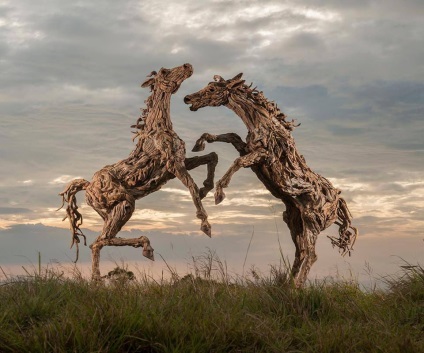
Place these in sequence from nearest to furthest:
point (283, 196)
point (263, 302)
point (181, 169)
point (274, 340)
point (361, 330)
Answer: point (274, 340), point (361, 330), point (263, 302), point (181, 169), point (283, 196)

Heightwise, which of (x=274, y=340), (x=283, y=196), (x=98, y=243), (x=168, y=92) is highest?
(x=168, y=92)

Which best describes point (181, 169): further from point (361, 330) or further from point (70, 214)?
point (361, 330)

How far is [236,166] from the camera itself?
9.55m

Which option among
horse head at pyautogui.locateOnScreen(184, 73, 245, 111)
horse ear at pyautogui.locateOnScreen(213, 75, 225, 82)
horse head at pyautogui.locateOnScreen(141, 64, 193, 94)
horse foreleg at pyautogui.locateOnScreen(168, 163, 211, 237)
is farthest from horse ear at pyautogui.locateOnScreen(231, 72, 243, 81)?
horse foreleg at pyautogui.locateOnScreen(168, 163, 211, 237)

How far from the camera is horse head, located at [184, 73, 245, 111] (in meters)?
10.2

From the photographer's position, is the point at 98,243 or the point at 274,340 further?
the point at 98,243

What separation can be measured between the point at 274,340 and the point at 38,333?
1963 mm

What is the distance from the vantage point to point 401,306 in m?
7.02

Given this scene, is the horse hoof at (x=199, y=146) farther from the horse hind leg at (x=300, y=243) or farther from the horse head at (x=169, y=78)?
the horse hind leg at (x=300, y=243)

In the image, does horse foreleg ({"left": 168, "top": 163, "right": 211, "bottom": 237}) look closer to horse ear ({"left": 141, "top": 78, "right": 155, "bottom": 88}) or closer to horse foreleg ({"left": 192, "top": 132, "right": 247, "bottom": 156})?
horse foreleg ({"left": 192, "top": 132, "right": 247, "bottom": 156})

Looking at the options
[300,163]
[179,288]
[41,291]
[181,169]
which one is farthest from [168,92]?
[41,291]

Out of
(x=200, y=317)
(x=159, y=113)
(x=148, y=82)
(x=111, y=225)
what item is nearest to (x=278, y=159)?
(x=159, y=113)

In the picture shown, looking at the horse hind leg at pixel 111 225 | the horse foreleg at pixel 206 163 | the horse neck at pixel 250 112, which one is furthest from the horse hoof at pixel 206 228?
the horse neck at pixel 250 112

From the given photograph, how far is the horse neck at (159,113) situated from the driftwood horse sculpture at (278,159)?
19.7 inches
